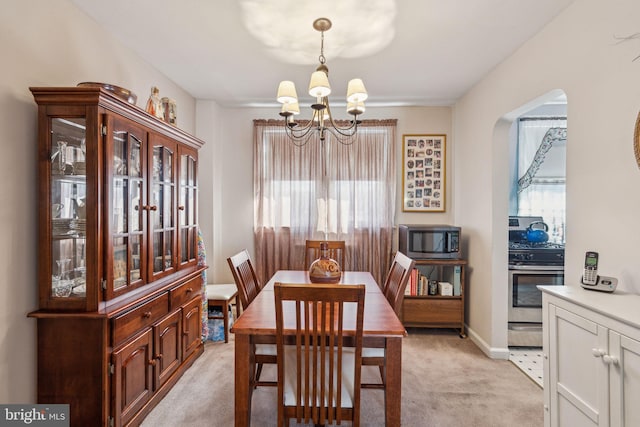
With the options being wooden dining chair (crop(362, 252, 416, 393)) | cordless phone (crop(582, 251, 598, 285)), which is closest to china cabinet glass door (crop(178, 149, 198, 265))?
wooden dining chair (crop(362, 252, 416, 393))

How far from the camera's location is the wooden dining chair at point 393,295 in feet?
6.30

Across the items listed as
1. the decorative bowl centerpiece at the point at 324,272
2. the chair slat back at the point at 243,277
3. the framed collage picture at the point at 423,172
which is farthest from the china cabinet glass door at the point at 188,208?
the framed collage picture at the point at 423,172

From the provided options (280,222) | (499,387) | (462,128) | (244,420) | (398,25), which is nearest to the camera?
(244,420)

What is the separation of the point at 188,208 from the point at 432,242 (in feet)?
8.46

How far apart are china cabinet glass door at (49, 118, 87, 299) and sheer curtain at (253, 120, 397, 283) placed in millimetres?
2347

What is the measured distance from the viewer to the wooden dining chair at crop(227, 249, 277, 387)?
2.00m

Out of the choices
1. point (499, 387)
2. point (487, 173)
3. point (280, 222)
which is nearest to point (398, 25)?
point (487, 173)

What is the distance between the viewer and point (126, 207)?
1989 millimetres

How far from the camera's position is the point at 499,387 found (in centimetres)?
253

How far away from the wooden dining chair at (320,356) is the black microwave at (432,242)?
2.14 metres

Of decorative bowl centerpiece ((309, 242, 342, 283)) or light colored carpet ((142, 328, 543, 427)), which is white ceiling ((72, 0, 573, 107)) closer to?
→ decorative bowl centerpiece ((309, 242, 342, 283))

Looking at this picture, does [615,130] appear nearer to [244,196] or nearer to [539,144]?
[539,144]

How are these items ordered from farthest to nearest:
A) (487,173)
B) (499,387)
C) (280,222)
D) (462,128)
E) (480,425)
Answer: (280,222) → (462,128) → (487,173) → (499,387) → (480,425)

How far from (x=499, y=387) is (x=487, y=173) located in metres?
1.89
